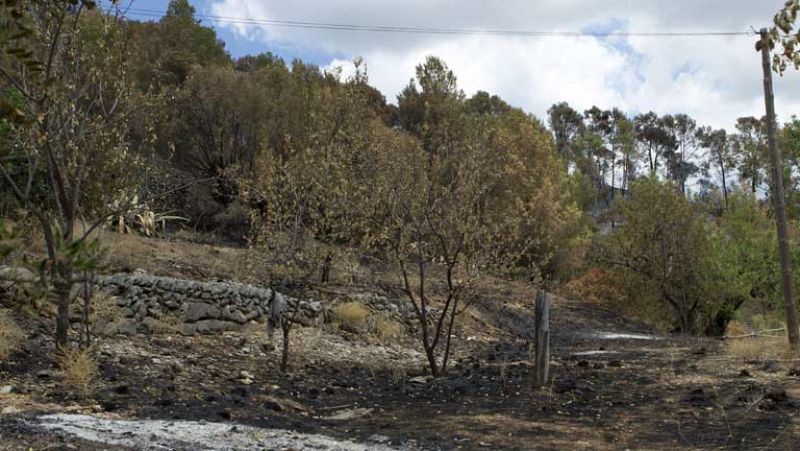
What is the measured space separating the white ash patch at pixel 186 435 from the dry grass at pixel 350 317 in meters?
7.32

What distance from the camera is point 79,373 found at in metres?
6.92

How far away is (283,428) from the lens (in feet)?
21.2

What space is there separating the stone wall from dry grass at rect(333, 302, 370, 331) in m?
1.54

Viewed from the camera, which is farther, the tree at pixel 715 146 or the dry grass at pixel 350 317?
the tree at pixel 715 146

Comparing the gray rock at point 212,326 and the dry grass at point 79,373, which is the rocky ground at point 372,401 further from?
the gray rock at point 212,326

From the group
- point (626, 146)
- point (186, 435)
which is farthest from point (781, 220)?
point (626, 146)

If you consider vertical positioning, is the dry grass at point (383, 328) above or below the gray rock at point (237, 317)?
below

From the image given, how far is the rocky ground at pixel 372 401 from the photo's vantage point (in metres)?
5.78

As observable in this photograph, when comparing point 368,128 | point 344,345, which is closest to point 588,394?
point 344,345

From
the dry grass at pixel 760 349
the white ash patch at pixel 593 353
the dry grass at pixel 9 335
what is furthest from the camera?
the white ash patch at pixel 593 353

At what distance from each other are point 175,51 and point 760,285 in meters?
23.0

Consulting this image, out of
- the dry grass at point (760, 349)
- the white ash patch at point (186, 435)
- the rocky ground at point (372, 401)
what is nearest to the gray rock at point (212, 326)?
the rocky ground at point (372, 401)

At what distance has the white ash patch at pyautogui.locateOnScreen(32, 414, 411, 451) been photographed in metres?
5.34

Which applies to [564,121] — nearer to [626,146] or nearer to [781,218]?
[626,146]
